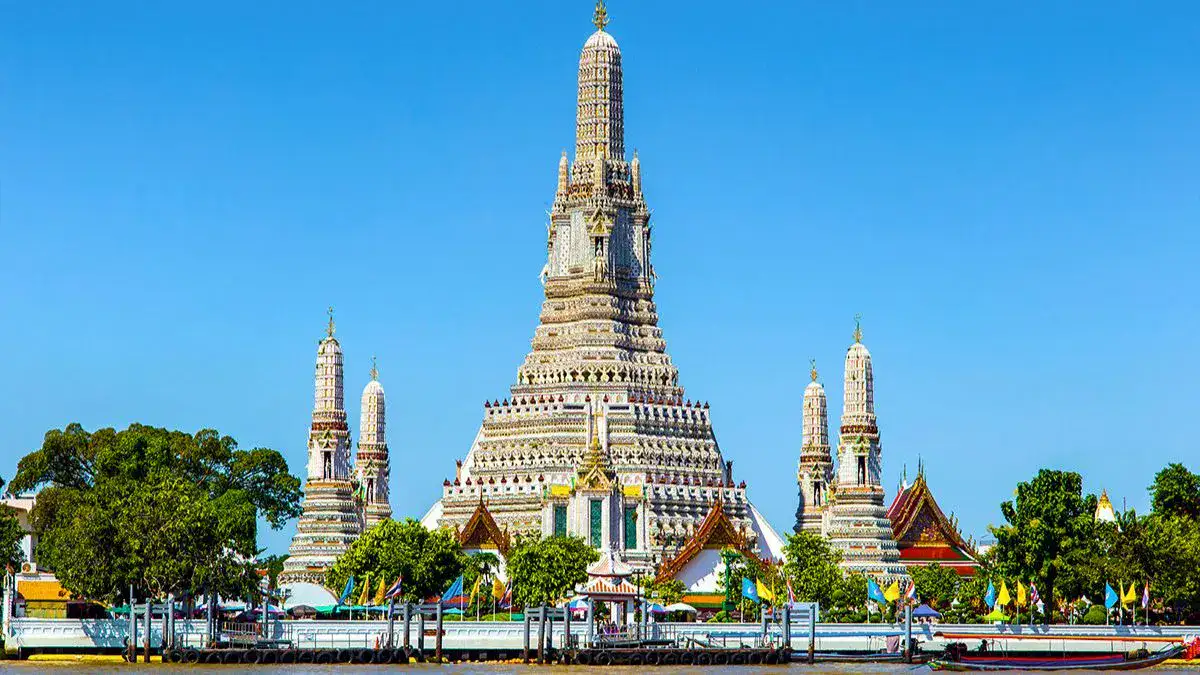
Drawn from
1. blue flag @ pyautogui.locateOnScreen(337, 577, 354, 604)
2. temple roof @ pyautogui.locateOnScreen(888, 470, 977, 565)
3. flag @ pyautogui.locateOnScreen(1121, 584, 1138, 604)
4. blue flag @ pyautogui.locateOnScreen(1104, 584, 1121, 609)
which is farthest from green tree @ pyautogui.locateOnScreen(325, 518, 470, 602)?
temple roof @ pyautogui.locateOnScreen(888, 470, 977, 565)

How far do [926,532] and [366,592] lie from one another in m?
50.6

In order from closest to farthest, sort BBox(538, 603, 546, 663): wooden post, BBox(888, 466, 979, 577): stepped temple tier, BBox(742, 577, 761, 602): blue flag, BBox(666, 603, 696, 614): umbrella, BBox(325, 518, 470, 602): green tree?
BBox(538, 603, 546, 663): wooden post < BBox(742, 577, 761, 602): blue flag < BBox(666, 603, 696, 614): umbrella < BBox(325, 518, 470, 602): green tree < BBox(888, 466, 979, 577): stepped temple tier

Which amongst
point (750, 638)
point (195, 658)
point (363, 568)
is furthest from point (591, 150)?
point (195, 658)

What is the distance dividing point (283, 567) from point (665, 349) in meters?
24.1

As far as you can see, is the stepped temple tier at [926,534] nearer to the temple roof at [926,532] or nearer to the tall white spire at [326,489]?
the temple roof at [926,532]

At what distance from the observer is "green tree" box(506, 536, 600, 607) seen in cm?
12312

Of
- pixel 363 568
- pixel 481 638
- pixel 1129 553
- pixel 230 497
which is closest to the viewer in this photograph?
pixel 481 638

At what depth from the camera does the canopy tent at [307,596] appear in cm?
11881

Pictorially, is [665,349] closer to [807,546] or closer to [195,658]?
[807,546]

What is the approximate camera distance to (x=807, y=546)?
13162 centimetres

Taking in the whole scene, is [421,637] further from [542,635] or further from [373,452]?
[373,452]

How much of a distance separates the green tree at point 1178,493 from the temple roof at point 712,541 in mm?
21676

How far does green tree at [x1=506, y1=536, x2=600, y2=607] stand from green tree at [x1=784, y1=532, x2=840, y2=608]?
423 inches

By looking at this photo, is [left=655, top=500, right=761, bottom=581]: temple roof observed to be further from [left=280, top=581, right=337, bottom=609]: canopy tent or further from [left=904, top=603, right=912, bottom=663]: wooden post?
[left=904, top=603, right=912, bottom=663]: wooden post
